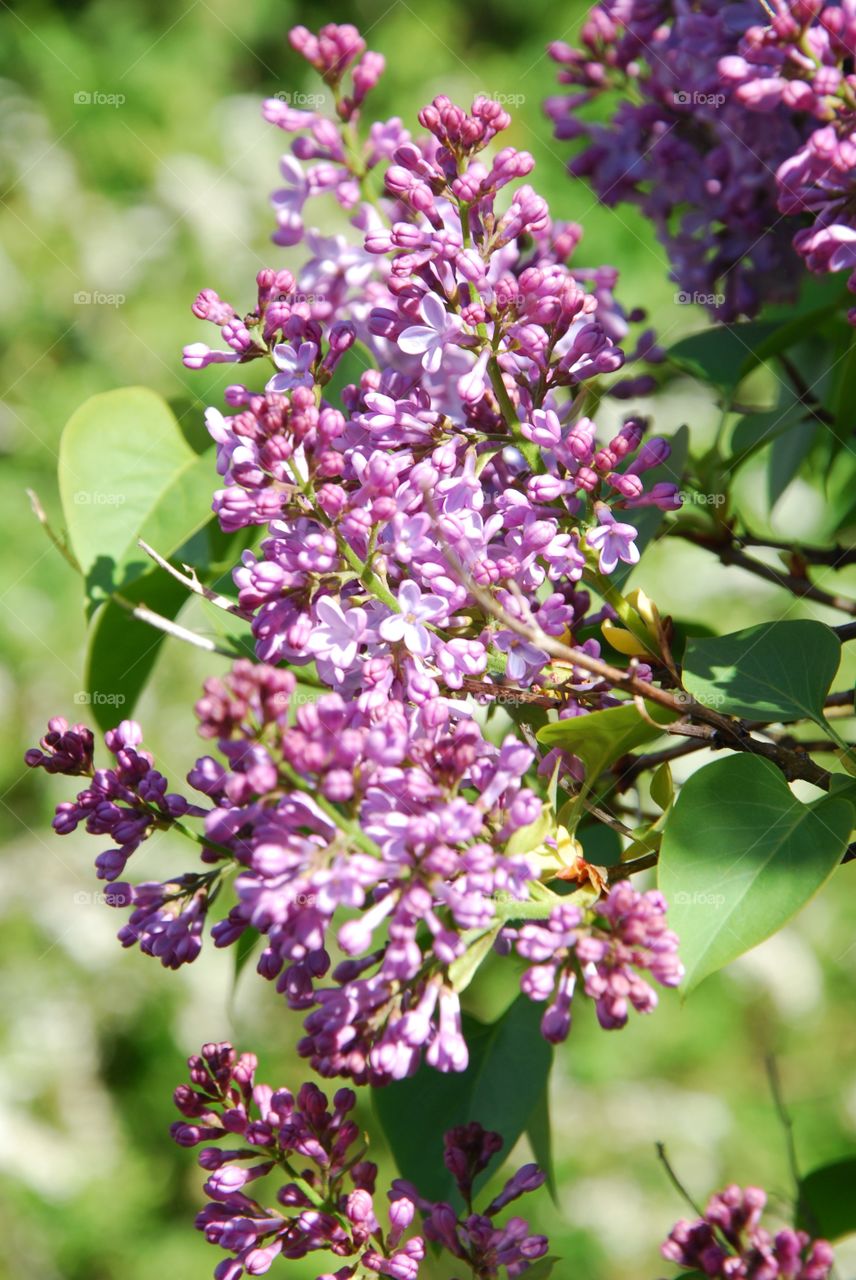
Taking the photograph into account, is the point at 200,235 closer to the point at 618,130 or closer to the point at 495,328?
the point at 618,130

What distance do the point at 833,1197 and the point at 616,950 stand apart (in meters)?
0.40

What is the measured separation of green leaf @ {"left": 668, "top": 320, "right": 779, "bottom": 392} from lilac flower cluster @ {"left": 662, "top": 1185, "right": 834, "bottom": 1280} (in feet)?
1.82

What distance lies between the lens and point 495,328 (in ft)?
1.96

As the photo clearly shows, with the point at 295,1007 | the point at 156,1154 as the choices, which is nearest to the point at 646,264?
the point at 156,1154

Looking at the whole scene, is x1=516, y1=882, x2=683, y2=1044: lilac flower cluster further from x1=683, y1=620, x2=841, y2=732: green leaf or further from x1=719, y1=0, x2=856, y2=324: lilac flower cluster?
x1=719, y1=0, x2=856, y2=324: lilac flower cluster

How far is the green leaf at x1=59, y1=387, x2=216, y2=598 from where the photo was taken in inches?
31.7

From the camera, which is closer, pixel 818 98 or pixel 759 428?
pixel 818 98

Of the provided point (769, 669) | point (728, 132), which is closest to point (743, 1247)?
point (769, 669)

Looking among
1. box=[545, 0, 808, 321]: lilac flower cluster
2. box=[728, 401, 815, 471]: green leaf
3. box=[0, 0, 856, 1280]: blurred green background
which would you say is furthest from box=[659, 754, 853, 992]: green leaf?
box=[0, 0, 856, 1280]: blurred green background

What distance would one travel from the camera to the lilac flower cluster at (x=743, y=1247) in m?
0.51

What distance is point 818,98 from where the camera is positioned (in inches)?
25.5

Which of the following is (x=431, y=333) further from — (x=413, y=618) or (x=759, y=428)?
(x=759, y=428)

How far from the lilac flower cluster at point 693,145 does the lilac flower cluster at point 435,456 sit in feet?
0.74

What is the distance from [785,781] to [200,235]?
369cm
